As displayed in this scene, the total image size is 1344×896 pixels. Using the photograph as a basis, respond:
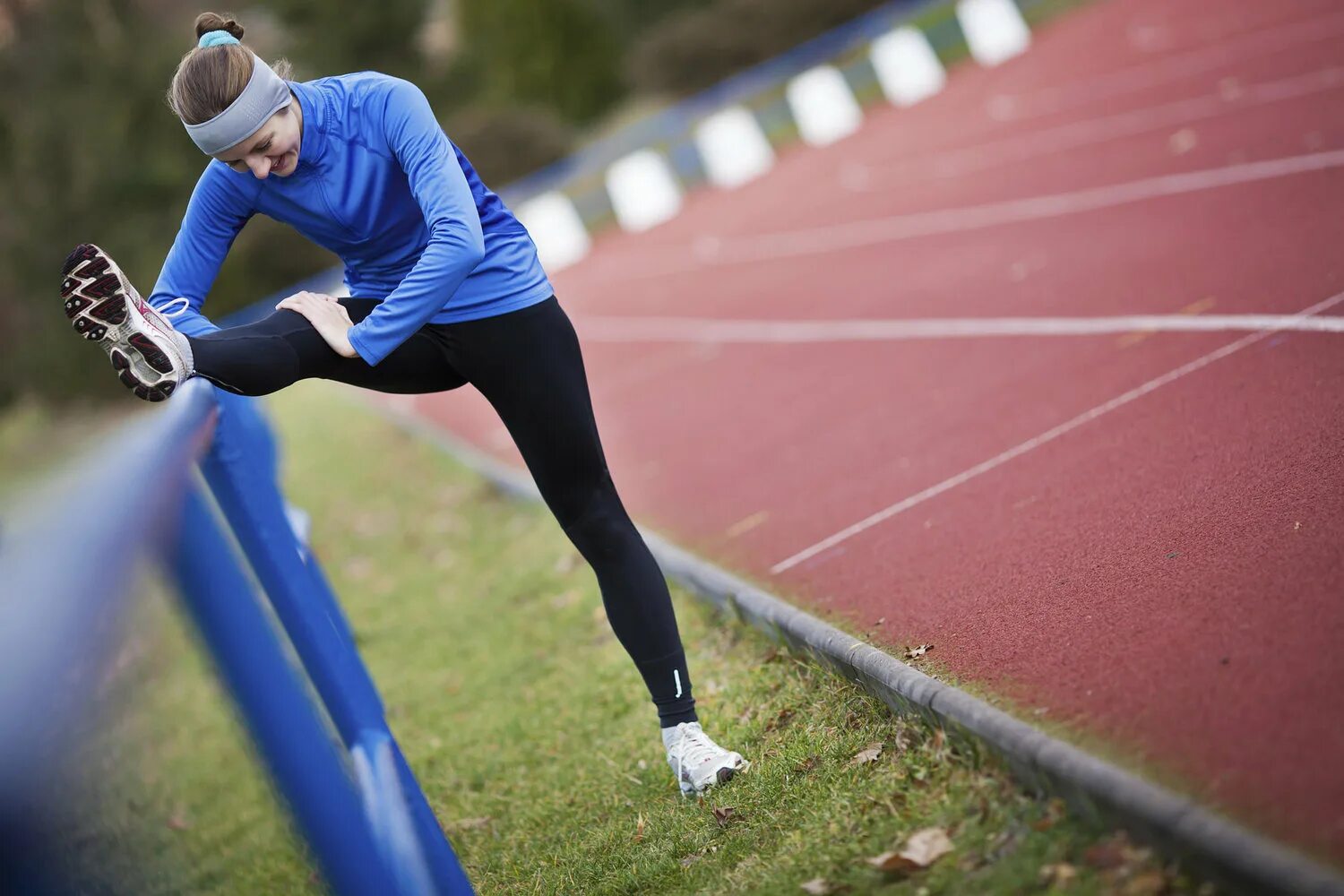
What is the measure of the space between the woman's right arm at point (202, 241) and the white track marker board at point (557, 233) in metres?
18.2

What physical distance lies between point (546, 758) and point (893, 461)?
7.87 ft

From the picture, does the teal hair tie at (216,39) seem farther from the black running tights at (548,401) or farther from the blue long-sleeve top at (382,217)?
the black running tights at (548,401)

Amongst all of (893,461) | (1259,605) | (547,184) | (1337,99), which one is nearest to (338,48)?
(547,184)

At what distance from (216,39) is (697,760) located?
2421 mm

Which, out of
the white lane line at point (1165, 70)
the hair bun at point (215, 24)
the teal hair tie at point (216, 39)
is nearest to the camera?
the teal hair tie at point (216, 39)

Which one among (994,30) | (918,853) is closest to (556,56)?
(994,30)

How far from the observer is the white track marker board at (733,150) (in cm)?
2255

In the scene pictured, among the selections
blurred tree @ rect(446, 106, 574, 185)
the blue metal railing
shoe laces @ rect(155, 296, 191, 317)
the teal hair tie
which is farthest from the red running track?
blurred tree @ rect(446, 106, 574, 185)


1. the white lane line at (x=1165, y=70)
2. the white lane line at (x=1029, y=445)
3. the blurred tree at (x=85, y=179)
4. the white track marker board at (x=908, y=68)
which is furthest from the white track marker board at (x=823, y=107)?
the white lane line at (x=1029, y=445)

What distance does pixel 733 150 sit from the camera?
74.7 ft

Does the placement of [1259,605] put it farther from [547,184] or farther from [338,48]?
[338,48]

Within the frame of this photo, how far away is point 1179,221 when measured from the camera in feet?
30.1

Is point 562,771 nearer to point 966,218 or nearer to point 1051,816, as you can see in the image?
point 1051,816

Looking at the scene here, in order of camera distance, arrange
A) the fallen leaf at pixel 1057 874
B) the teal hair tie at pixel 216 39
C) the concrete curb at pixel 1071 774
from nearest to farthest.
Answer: the concrete curb at pixel 1071 774 < the fallen leaf at pixel 1057 874 < the teal hair tie at pixel 216 39
